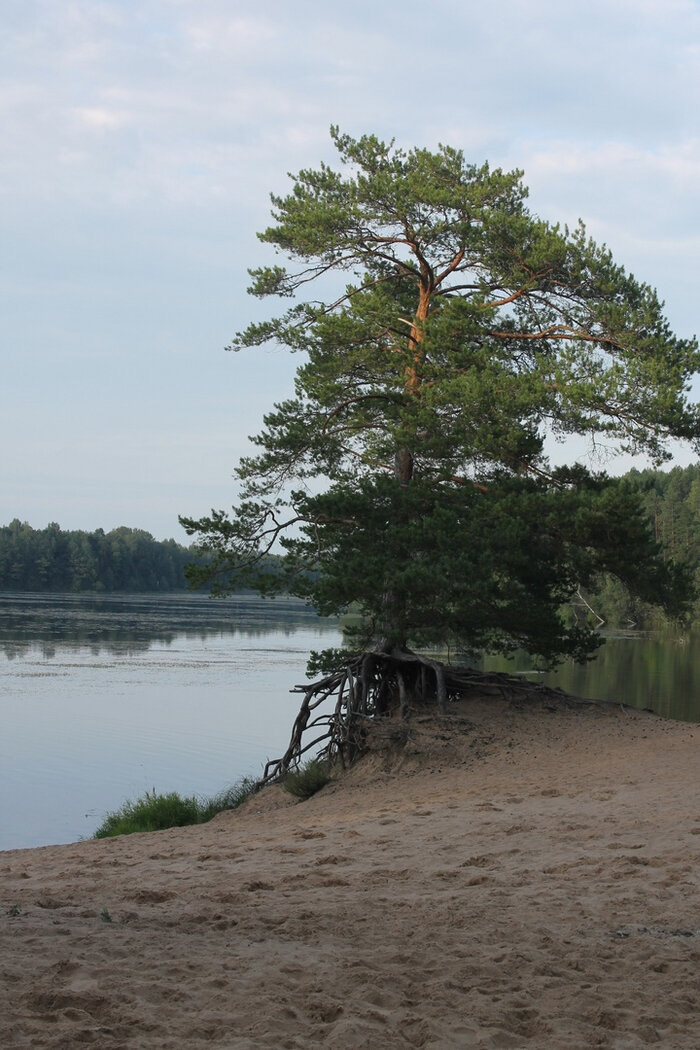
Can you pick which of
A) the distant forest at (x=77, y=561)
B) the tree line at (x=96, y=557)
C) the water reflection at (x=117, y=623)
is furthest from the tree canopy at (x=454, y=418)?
the distant forest at (x=77, y=561)

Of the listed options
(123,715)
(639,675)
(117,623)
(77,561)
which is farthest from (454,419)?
(77,561)

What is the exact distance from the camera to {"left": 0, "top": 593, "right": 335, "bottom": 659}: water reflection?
143 ft

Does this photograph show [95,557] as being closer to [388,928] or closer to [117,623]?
[117,623]

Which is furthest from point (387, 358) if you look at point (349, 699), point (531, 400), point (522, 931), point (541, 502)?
point (522, 931)

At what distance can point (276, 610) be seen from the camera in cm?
8706

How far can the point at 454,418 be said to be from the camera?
14859 millimetres

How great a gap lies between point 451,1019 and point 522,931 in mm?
1313

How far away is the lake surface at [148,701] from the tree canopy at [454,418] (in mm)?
4476

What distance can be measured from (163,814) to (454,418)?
22.6 ft

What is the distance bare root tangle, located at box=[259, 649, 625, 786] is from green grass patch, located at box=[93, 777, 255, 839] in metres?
0.67

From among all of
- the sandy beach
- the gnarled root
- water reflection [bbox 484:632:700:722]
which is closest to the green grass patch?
the gnarled root

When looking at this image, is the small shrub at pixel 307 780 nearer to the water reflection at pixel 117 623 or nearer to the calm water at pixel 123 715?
the calm water at pixel 123 715

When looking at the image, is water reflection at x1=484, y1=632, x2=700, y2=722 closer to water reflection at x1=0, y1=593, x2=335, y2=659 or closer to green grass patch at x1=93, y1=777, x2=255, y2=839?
green grass patch at x1=93, y1=777, x2=255, y2=839

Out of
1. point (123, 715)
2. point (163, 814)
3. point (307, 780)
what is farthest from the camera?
point (123, 715)
